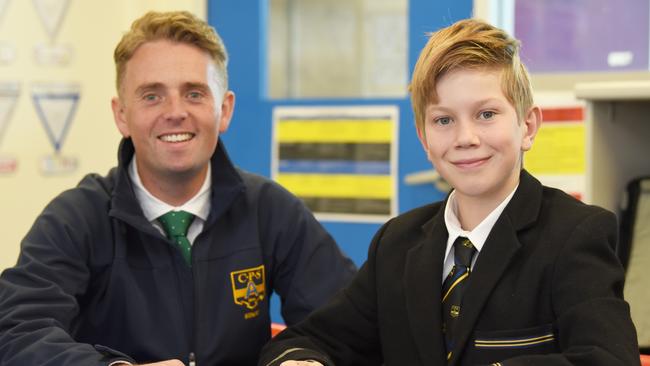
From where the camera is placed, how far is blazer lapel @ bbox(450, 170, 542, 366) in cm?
112

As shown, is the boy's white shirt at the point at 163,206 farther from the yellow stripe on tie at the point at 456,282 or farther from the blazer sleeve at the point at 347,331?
the yellow stripe on tie at the point at 456,282

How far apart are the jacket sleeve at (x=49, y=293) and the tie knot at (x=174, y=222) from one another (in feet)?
0.44

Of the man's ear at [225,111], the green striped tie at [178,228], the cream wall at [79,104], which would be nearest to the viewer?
the green striped tie at [178,228]

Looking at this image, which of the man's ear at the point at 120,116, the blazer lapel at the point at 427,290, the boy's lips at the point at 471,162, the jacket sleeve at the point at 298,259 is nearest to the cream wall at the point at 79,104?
the man's ear at the point at 120,116

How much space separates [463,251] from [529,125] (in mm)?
195

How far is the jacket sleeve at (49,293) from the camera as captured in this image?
128 cm

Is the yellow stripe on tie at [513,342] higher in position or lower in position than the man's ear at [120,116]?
lower

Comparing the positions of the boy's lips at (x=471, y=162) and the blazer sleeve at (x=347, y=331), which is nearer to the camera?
the boy's lips at (x=471, y=162)

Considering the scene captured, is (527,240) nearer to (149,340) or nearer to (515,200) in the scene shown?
(515,200)

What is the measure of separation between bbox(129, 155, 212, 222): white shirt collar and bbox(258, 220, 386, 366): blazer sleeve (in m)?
0.34

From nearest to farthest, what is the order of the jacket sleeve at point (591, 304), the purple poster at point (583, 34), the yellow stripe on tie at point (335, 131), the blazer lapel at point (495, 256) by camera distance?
the jacket sleeve at point (591, 304) < the blazer lapel at point (495, 256) < the purple poster at point (583, 34) < the yellow stripe on tie at point (335, 131)

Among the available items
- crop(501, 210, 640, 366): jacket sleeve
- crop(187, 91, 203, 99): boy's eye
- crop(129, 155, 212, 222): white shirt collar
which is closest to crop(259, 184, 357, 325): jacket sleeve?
crop(129, 155, 212, 222): white shirt collar

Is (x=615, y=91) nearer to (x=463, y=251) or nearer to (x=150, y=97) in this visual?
(x=463, y=251)

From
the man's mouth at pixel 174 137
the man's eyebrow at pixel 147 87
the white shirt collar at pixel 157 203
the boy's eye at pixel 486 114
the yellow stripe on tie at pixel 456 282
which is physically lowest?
the yellow stripe on tie at pixel 456 282
